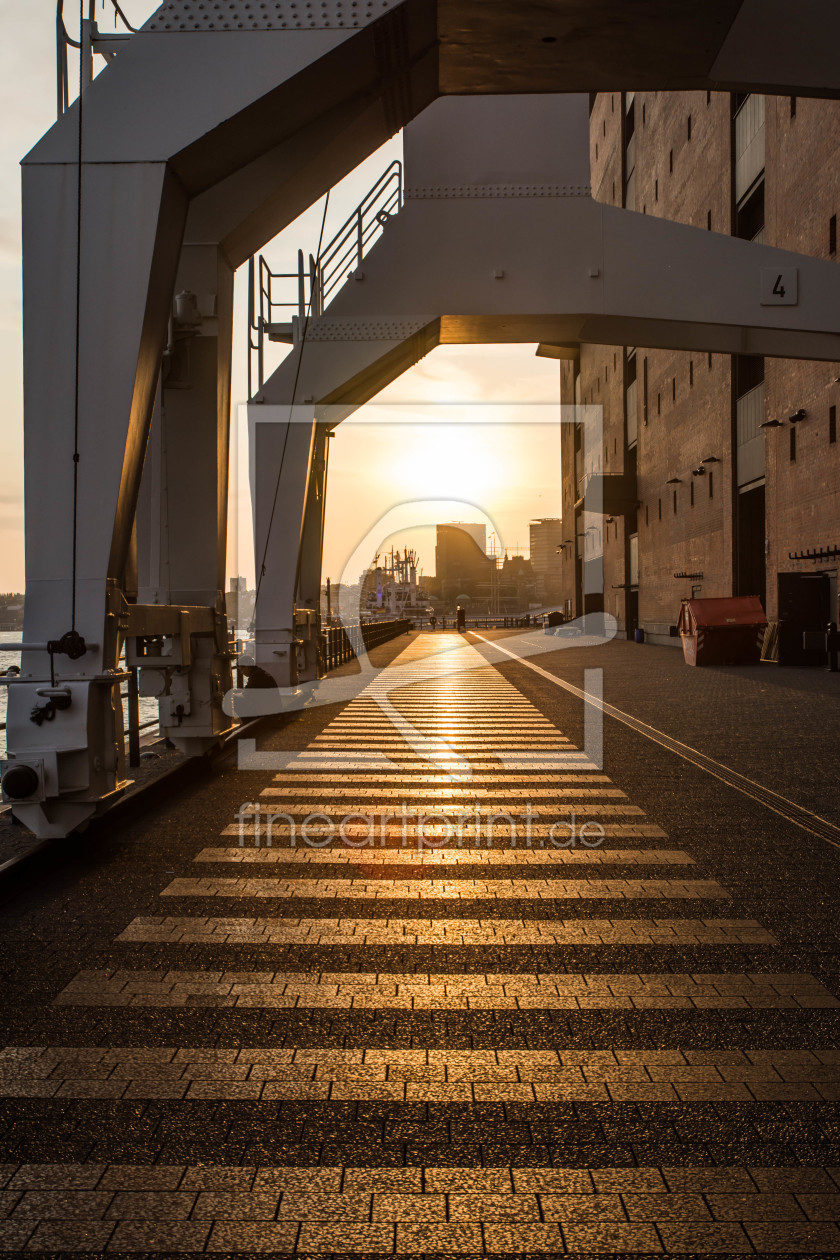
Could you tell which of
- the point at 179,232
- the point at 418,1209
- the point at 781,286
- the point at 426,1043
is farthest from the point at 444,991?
the point at 781,286

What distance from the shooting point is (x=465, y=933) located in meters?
4.68

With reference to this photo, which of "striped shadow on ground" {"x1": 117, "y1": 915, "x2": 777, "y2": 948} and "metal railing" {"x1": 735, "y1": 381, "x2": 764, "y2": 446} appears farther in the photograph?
"metal railing" {"x1": 735, "y1": 381, "x2": 764, "y2": 446}

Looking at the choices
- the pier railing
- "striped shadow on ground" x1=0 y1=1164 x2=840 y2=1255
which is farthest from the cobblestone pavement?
the pier railing

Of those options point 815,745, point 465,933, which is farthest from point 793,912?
point 815,745

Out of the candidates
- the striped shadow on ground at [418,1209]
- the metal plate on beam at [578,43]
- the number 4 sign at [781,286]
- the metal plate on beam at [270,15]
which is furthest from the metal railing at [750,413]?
the striped shadow on ground at [418,1209]

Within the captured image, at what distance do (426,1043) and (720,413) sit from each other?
93.5ft

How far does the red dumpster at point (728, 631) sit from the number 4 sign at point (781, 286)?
12.5 m

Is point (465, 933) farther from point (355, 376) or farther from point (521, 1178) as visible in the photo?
point (355, 376)

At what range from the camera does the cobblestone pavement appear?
8.24ft

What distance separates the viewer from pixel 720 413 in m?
29.5

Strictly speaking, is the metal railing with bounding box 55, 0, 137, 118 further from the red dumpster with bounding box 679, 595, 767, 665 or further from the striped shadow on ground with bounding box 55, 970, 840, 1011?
the red dumpster with bounding box 679, 595, 767, 665

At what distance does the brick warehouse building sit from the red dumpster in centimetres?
63

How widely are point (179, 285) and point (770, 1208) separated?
345 inches

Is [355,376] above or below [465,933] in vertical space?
above
